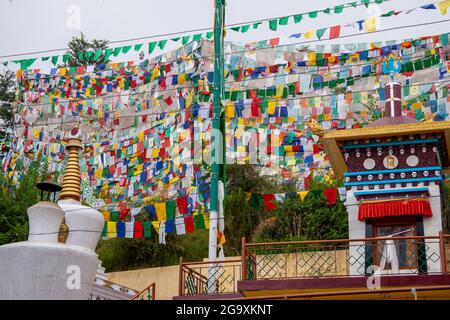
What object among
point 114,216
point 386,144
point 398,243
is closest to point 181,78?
point 114,216

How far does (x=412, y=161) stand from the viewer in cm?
1775

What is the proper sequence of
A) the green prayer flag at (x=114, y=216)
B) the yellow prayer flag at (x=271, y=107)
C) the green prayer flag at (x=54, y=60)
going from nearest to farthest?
the green prayer flag at (x=114, y=216) < the yellow prayer flag at (x=271, y=107) < the green prayer flag at (x=54, y=60)

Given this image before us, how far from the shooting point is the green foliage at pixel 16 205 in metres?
27.1

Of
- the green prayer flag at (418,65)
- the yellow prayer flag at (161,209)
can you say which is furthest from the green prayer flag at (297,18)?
the yellow prayer flag at (161,209)

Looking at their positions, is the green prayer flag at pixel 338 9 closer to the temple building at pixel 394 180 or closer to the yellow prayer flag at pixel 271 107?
the temple building at pixel 394 180

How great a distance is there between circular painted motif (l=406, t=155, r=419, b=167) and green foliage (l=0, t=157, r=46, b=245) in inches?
546

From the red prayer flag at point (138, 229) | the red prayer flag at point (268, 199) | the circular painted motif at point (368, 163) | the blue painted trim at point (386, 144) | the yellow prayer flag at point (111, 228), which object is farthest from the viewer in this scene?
the yellow prayer flag at point (111, 228)

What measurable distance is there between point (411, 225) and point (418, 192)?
0.75m

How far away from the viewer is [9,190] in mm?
30781

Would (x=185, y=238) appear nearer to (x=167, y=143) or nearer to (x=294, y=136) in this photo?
(x=167, y=143)

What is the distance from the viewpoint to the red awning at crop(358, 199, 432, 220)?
56.1ft

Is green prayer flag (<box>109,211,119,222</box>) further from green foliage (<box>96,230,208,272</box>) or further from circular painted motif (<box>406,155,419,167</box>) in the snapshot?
circular painted motif (<box>406,155,419,167</box>)

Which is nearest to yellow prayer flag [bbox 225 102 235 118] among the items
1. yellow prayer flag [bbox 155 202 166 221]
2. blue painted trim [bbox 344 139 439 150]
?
yellow prayer flag [bbox 155 202 166 221]

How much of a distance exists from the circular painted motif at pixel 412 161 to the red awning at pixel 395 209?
2.82ft
